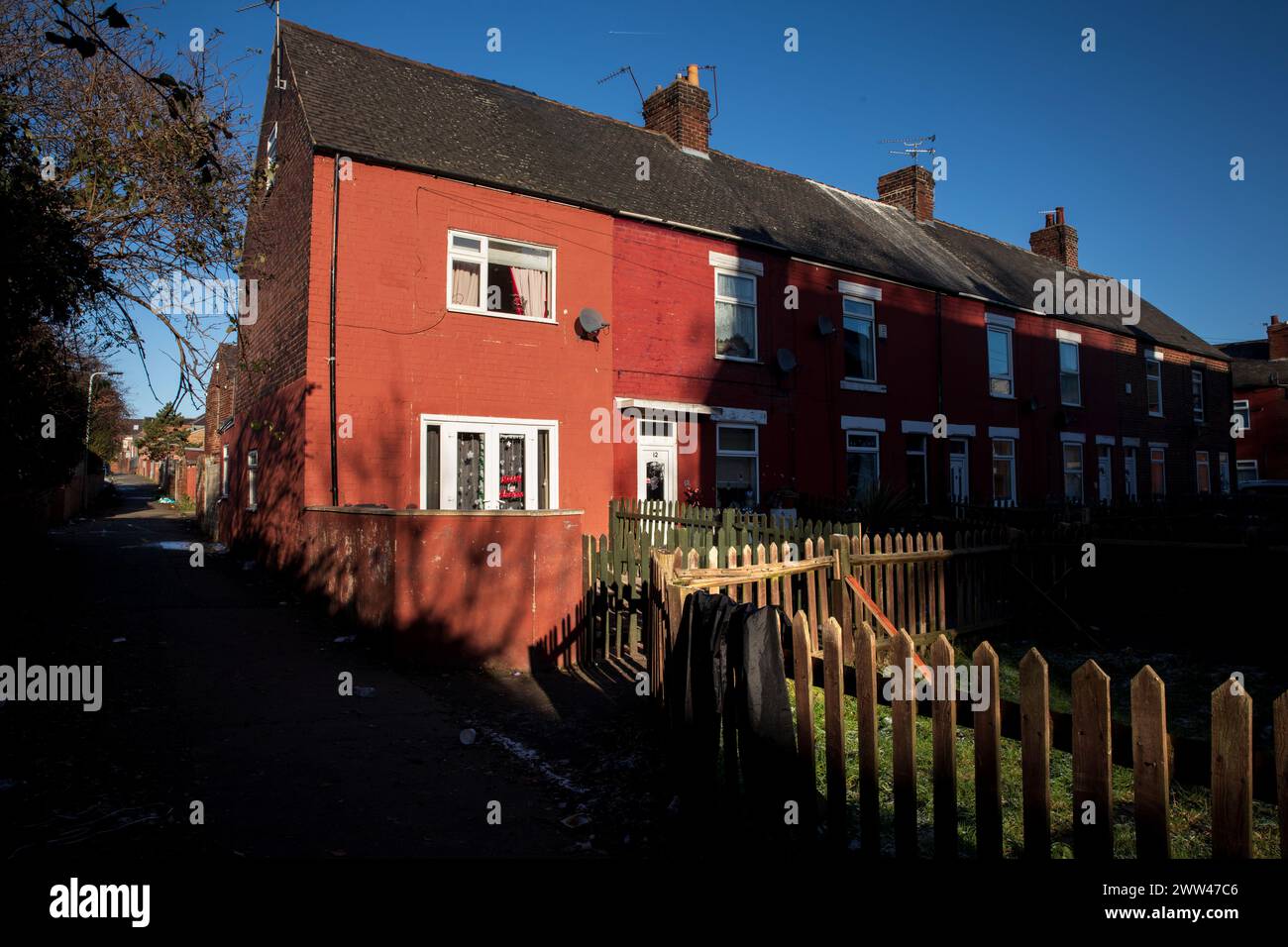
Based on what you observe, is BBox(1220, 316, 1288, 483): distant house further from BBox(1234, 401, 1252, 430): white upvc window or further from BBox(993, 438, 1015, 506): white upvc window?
BBox(993, 438, 1015, 506): white upvc window

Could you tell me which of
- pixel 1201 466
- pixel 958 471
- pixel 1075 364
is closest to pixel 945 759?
pixel 958 471

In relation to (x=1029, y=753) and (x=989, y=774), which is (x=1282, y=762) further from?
(x=989, y=774)

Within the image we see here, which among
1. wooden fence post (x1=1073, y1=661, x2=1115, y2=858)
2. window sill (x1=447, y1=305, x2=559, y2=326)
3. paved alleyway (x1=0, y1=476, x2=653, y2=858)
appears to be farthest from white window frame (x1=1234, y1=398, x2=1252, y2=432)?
wooden fence post (x1=1073, y1=661, x2=1115, y2=858)

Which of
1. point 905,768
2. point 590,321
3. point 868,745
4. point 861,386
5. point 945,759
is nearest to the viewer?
point 945,759

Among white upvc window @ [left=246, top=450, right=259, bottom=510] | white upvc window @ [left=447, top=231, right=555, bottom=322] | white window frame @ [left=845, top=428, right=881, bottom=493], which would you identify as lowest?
white upvc window @ [left=246, top=450, right=259, bottom=510]

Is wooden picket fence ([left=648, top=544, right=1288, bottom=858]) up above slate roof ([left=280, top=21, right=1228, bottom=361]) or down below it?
below

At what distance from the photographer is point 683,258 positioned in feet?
49.7

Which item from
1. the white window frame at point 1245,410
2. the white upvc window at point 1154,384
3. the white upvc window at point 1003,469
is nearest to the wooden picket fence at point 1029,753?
the white upvc window at point 1003,469

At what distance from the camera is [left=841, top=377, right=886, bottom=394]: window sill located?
17578 mm

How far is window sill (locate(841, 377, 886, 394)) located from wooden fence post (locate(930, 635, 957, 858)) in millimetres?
15391

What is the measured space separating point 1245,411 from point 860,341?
3739 centimetres

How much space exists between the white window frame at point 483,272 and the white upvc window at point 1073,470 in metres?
17.8

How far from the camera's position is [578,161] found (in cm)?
1509
